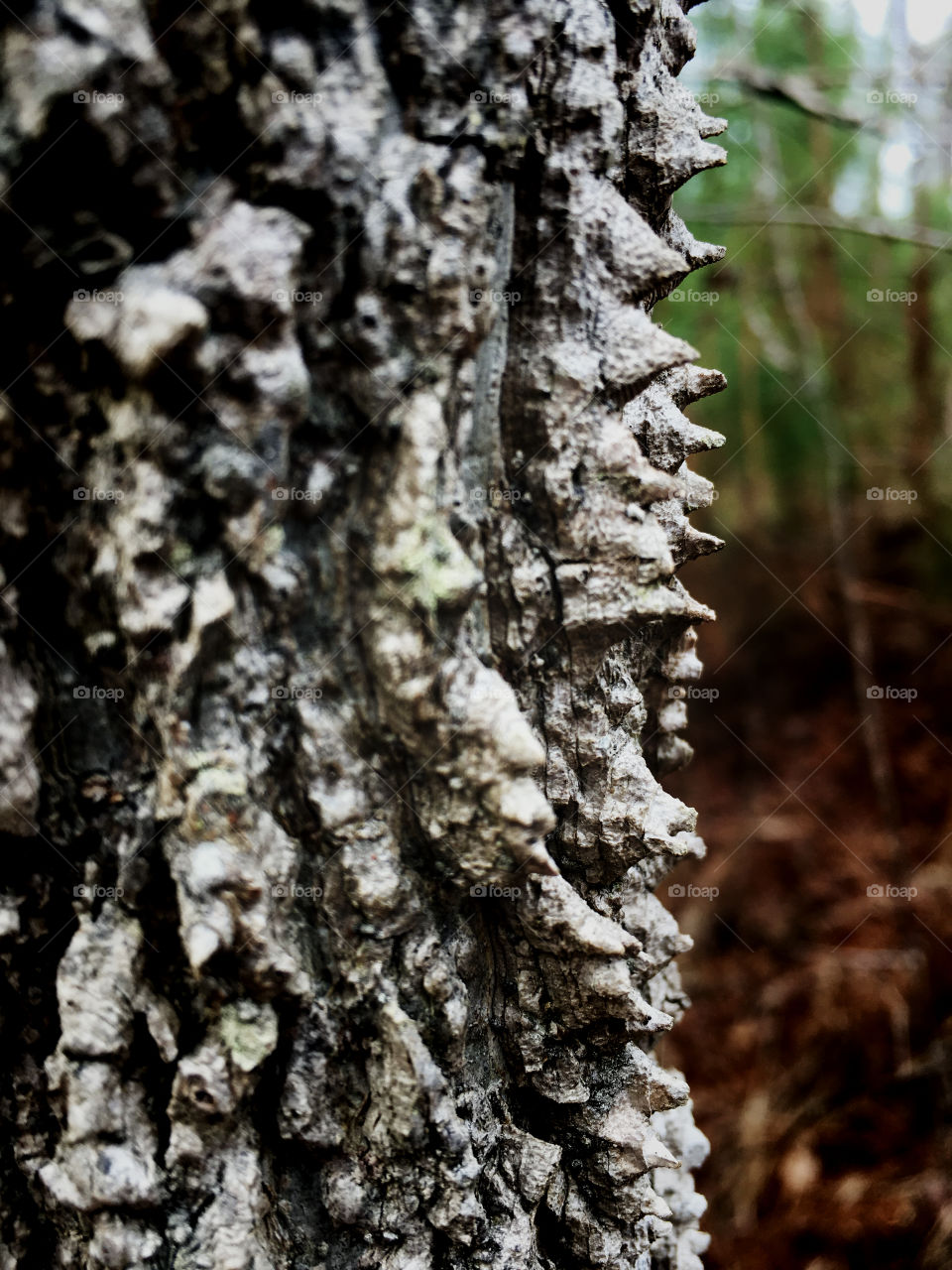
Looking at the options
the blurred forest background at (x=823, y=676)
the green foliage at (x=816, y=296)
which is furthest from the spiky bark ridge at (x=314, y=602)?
the green foliage at (x=816, y=296)

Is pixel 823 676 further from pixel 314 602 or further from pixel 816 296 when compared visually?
pixel 314 602

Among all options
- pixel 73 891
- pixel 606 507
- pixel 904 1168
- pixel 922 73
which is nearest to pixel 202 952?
pixel 73 891

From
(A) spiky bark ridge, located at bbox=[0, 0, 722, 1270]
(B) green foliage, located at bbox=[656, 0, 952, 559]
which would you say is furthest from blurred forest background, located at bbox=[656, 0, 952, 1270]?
(A) spiky bark ridge, located at bbox=[0, 0, 722, 1270]

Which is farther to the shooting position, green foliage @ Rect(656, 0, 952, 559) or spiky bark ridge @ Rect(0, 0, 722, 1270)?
green foliage @ Rect(656, 0, 952, 559)

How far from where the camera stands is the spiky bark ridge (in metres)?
0.72

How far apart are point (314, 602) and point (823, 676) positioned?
4313 mm

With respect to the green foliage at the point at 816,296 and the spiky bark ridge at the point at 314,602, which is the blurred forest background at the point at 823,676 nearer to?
the green foliage at the point at 816,296

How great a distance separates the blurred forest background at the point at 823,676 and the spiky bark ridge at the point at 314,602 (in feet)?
3.94

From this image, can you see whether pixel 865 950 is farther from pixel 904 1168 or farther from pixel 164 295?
pixel 164 295

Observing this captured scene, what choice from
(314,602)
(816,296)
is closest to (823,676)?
(816,296)

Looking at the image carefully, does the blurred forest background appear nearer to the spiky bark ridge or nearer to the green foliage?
the green foliage

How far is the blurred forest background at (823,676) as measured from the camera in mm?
2418

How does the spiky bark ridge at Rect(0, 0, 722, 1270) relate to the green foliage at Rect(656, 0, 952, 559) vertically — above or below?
below

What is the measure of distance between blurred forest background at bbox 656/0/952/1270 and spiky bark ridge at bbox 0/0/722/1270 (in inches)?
47.3
